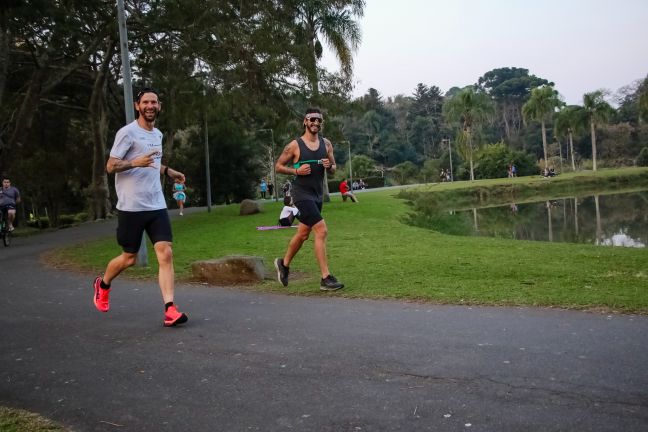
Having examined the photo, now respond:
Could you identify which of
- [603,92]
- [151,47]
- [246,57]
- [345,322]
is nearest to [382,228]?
[246,57]

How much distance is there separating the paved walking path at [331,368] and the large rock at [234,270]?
1.74 meters

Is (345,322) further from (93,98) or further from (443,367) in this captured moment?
(93,98)

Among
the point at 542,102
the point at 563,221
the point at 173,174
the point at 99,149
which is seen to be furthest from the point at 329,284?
the point at 542,102

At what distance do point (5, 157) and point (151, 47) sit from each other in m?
6.92

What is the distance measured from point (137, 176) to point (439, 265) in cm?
513

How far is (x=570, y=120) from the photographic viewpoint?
6881cm

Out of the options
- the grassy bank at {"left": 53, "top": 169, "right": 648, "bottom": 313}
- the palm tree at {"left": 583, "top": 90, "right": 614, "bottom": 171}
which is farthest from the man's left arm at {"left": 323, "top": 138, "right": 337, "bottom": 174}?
the palm tree at {"left": 583, "top": 90, "right": 614, "bottom": 171}

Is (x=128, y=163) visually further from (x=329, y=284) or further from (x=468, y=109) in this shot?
(x=468, y=109)

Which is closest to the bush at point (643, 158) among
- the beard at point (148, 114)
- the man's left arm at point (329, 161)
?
the man's left arm at point (329, 161)

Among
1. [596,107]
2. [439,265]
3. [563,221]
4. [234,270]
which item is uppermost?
[596,107]

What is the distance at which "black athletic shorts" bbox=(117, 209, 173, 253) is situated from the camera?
5863 millimetres

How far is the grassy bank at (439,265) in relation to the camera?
6707 mm

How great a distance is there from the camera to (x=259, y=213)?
24.6 metres

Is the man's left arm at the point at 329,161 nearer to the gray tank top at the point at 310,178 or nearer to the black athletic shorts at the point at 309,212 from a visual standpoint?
the gray tank top at the point at 310,178
